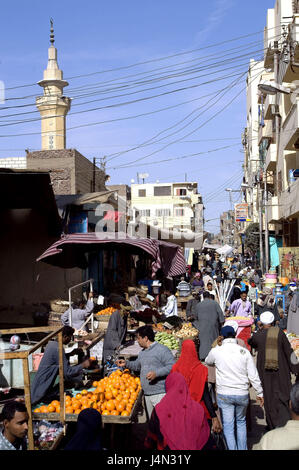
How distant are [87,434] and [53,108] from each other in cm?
3060

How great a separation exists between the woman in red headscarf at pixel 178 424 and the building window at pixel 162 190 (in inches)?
2809

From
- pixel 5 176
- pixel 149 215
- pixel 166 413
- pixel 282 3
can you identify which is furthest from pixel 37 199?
pixel 149 215

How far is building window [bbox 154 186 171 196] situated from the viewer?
74.9 metres

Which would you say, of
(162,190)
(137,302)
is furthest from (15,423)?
(162,190)

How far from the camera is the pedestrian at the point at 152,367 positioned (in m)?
5.12

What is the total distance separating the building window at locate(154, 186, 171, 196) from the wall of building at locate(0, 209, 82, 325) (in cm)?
6234

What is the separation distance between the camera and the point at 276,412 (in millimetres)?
5801

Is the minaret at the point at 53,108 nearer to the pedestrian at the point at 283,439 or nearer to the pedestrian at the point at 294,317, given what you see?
the pedestrian at the point at 294,317

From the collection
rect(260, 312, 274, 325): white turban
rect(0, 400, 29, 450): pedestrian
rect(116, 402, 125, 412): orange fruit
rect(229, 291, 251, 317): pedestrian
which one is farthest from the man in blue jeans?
rect(229, 291, 251, 317): pedestrian

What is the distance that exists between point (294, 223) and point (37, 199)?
16412mm

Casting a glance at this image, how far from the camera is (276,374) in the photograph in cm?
582

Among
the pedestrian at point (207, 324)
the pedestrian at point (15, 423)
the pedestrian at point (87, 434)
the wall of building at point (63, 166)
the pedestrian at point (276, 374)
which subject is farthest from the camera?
the wall of building at point (63, 166)

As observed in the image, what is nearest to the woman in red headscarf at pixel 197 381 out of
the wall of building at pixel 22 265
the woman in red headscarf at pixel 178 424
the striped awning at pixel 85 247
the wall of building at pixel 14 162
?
the woman in red headscarf at pixel 178 424

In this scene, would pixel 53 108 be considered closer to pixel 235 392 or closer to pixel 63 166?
pixel 63 166
